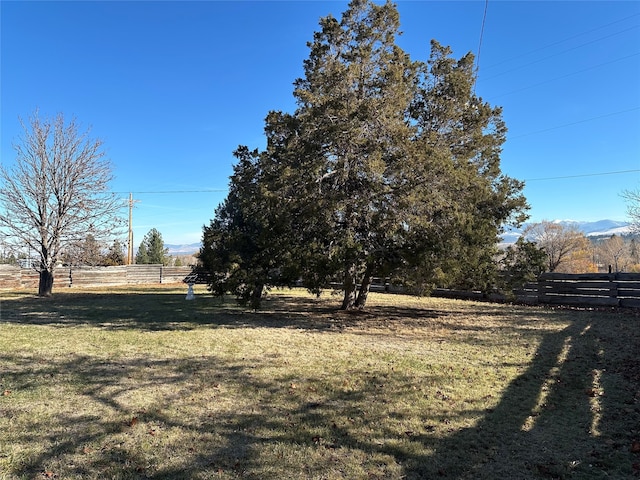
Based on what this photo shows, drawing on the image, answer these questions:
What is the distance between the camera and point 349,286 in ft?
37.6

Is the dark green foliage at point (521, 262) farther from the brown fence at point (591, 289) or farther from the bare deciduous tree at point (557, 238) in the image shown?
the bare deciduous tree at point (557, 238)

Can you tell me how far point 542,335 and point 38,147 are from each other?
20.4m

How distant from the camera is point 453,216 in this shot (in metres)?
9.65

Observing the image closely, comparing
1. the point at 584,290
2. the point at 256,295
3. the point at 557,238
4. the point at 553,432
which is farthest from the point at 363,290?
the point at 557,238

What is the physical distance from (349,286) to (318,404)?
700 cm

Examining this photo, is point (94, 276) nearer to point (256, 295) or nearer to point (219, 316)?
point (219, 316)

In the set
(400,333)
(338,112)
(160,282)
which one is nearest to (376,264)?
(400,333)

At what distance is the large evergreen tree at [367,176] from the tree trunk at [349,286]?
0.21ft

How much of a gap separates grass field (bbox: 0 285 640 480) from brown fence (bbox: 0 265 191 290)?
16355 millimetres

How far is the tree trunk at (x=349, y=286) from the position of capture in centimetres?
1022

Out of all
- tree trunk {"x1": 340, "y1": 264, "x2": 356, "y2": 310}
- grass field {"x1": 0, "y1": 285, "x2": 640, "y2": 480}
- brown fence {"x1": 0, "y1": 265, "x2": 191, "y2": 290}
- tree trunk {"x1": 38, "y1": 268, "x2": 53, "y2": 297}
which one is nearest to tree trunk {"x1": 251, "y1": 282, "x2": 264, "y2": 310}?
grass field {"x1": 0, "y1": 285, "x2": 640, "y2": 480}

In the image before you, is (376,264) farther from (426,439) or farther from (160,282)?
(160,282)

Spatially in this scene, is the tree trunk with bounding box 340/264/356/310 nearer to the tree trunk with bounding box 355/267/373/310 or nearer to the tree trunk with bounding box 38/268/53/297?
the tree trunk with bounding box 355/267/373/310

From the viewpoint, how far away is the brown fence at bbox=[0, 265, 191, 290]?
73.3 ft
